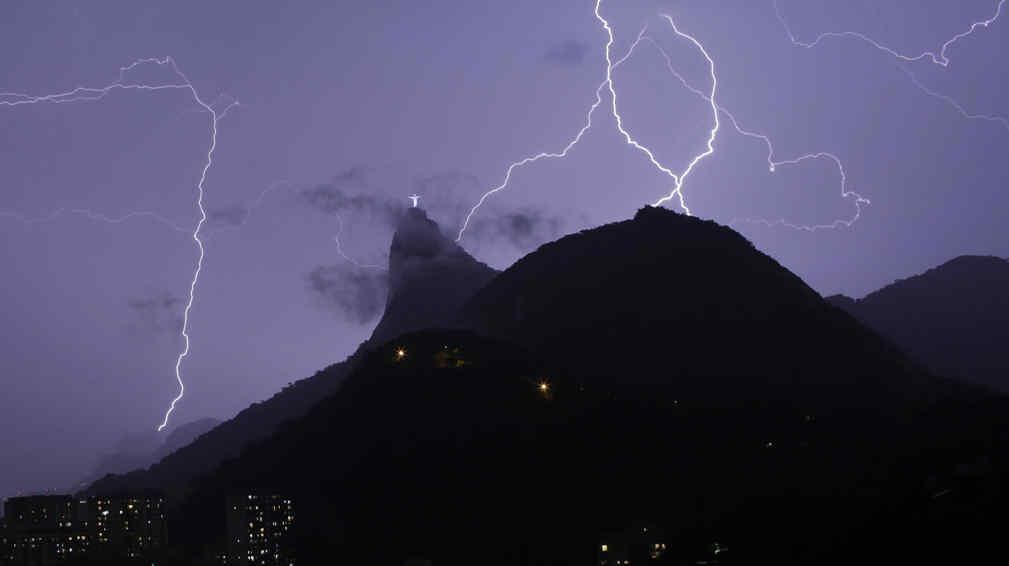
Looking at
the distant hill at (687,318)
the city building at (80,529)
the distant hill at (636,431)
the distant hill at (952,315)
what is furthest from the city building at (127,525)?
the distant hill at (952,315)

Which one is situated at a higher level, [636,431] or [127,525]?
[636,431]

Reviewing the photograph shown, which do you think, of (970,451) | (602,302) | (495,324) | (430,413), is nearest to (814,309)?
(602,302)

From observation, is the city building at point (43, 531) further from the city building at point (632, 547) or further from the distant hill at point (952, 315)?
the distant hill at point (952, 315)

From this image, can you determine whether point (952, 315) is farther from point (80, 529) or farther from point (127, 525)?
point (80, 529)

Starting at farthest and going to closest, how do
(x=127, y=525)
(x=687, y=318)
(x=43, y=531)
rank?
1. (x=687, y=318)
2. (x=127, y=525)
3. (x=43, y=531)

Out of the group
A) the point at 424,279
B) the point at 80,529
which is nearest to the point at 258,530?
the point at 80,529

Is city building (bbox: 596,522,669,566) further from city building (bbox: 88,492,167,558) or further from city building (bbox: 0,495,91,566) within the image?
city building (bbox: 0,495,91,566)
